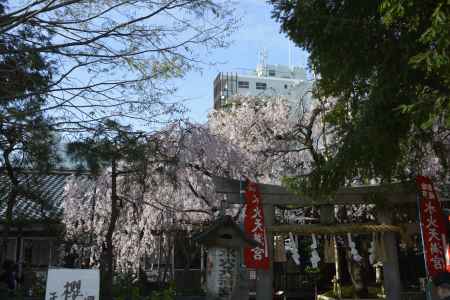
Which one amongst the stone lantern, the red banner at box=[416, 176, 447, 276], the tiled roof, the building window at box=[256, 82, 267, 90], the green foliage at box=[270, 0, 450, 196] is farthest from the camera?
the building window at box=[256, 82, 267, 90]

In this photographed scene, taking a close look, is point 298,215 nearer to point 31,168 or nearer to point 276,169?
point 276,169

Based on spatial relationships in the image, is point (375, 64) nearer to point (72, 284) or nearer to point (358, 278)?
point (72, 284)

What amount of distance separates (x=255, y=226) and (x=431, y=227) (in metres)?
4.55

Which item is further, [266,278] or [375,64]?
[266,278]

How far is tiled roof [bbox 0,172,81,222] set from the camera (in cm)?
1063

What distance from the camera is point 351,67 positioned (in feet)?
A: 29.3

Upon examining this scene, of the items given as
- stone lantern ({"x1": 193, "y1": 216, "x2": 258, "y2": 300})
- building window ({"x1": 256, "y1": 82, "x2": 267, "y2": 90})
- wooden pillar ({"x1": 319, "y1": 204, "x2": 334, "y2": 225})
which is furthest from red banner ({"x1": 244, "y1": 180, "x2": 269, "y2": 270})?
building window ({"x1": 256, "y1": 82, "x2": 267, "y2": 90})

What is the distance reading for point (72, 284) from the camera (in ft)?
22.9

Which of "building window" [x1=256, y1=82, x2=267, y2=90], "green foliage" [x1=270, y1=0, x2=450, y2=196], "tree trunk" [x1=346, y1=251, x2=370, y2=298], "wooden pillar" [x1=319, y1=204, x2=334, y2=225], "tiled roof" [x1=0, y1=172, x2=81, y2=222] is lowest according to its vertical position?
"tree trunk" [x1=346, y1=251, x2=370, y2=298]

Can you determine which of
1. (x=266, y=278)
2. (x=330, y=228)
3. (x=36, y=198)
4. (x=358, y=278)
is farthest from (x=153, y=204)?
(x=358, y=278)

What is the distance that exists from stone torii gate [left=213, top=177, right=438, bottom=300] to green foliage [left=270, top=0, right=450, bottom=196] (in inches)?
112

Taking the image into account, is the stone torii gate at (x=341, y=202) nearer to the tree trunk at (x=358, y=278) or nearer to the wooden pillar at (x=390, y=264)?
the wooden pillar at (x=390, y=264)

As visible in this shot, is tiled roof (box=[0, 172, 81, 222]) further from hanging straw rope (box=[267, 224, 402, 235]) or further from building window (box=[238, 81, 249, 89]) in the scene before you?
building window (box=[238, 81, 249, 89])

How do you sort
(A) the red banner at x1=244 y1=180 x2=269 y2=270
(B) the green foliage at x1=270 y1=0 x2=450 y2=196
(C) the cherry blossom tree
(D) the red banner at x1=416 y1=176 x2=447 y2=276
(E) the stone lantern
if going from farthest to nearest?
(C) the cherry blossom tree < (D) the red banner at x1=416 y1=176 x2=447 y2=276 < (A) the red banner at x1=244 y1=180 x2=269 y2=270 < (E) the stone lantern < (B) the green foliage at x1=270 y1=0 x2=450 y2=196
